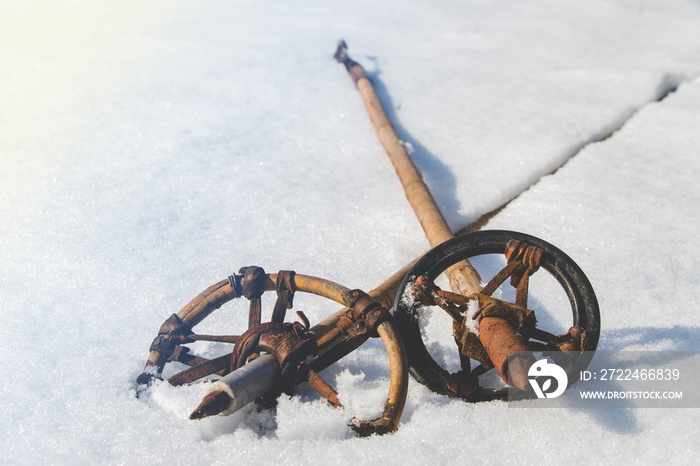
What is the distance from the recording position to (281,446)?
1.82m

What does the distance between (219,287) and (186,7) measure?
5878 mm

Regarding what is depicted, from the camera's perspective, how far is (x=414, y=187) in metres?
3.39

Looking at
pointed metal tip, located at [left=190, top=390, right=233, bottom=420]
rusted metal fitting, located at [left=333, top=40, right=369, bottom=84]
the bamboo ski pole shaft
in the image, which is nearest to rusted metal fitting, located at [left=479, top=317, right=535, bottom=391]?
the bamboo ski pole shaft

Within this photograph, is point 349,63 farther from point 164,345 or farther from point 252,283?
point 164,345

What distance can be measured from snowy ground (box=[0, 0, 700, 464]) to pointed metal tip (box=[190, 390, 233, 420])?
23 cm

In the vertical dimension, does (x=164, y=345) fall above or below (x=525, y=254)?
below

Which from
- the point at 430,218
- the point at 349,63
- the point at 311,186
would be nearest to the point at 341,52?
the point at 349,63

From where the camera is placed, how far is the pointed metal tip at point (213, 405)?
1.64 m

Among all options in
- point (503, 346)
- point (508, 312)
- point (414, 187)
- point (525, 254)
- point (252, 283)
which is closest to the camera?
point (503, 346)

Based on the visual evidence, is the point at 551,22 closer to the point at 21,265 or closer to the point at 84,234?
the point at 84,234

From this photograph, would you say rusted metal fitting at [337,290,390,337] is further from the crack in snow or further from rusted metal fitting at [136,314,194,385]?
the crack in snow

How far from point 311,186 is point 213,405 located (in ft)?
7.17

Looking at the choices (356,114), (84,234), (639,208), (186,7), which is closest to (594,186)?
(639,208)

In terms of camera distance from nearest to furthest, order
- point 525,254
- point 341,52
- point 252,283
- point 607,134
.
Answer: point 525,254
point 252,283
point 607,134
point 341,52
